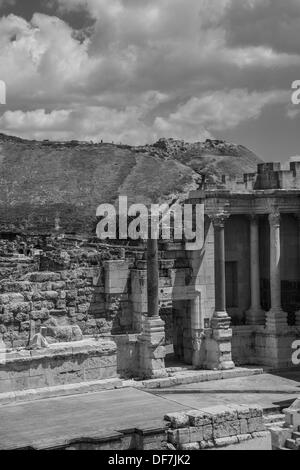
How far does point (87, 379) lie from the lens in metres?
18.6

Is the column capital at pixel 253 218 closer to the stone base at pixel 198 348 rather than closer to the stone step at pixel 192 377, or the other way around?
the stone base at pixel 198 348

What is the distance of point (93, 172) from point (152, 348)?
82.5m

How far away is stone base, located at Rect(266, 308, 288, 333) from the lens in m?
21.6

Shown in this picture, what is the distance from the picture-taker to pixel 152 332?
19.8 m

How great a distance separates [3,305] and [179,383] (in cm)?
518

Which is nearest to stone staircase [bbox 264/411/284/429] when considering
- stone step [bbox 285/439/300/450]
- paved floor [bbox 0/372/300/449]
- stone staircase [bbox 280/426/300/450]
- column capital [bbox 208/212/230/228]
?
paved floor [bbox 0/372/300/449]

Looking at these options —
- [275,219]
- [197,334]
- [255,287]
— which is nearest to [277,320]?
[255,287]

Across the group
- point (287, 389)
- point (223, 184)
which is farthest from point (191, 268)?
point (287, 389)

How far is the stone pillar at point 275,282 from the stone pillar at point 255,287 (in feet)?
1.50

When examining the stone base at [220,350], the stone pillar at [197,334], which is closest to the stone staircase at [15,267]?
the stone pillar at [197,334]

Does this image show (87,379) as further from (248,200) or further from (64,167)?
(64,167)

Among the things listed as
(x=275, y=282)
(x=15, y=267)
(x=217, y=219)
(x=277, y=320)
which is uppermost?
(x=217, y=219)

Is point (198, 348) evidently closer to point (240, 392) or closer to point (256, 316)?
point (256, 316)

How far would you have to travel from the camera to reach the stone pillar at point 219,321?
2091 cm
